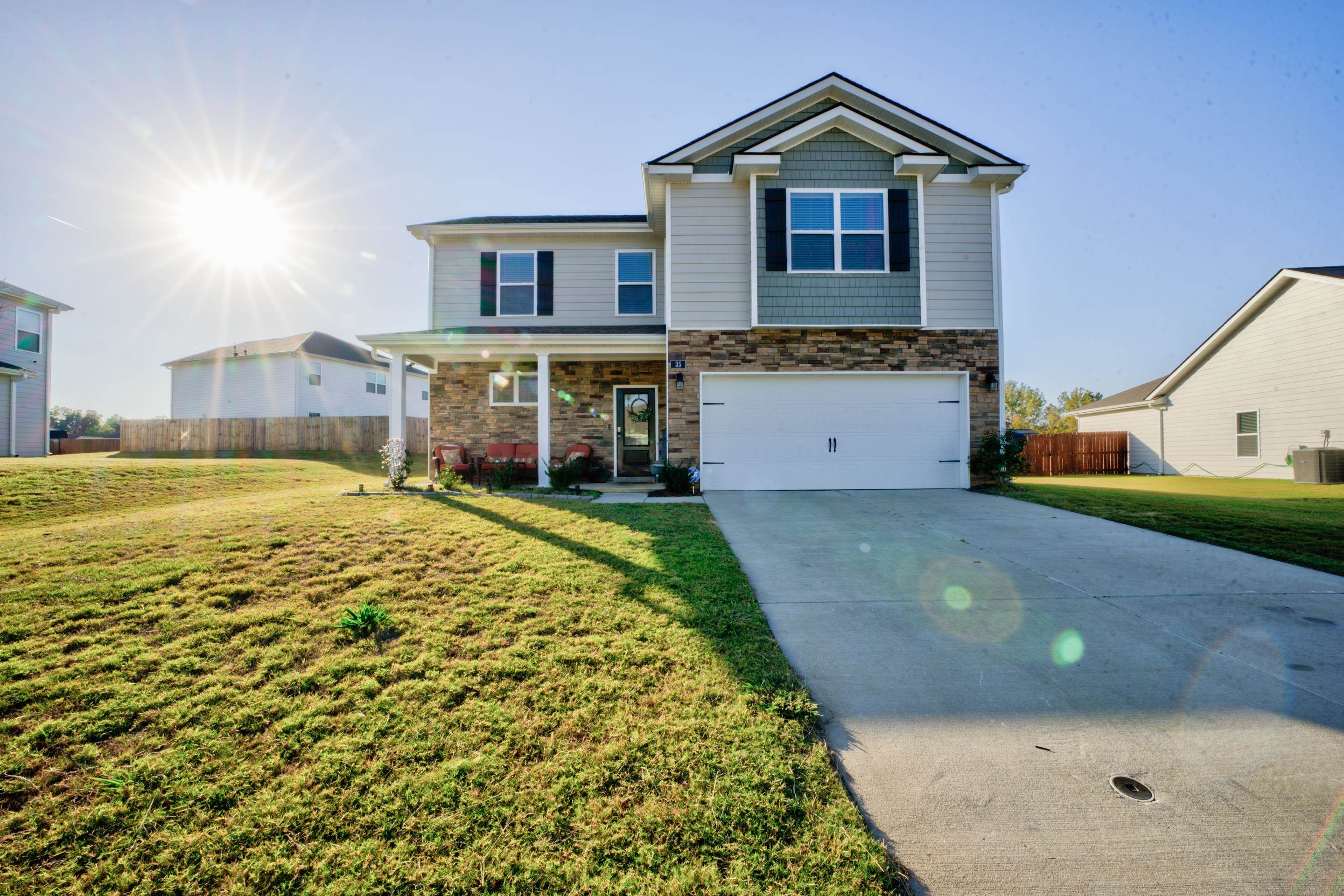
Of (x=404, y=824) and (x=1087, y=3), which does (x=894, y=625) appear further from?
(x=1087, y=3)

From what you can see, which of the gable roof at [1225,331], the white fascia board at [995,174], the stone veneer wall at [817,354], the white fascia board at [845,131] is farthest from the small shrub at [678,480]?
the gable roof at [1225,331]

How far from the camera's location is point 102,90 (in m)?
8.39

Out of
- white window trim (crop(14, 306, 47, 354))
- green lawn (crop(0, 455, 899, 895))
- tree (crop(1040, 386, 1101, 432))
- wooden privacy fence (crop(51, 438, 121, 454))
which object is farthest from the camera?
tree (crop(1040, 386, 1101, 432))

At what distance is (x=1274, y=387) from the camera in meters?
14.6

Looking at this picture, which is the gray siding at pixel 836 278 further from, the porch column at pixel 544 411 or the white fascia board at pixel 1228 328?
the white fascia board at pixel 1228 328

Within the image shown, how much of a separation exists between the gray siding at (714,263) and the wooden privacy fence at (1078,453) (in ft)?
49.1

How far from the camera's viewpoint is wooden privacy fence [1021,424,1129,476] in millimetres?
19016

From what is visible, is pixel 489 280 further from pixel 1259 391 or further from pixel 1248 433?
pixel 1248 433

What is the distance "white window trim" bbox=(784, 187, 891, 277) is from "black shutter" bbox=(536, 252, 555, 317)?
5.67m

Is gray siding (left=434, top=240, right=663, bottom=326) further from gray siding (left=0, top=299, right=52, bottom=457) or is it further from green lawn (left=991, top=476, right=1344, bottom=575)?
gray siding (left=0, top=299, right=52, bottom=457)

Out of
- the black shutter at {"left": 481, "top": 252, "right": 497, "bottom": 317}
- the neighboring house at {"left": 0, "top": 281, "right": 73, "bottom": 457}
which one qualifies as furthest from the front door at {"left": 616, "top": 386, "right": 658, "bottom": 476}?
the neighboring house at {"left": 0, "top": 281, "right": 73, "bottom": 457}

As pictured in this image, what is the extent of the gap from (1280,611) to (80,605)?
873 centimetres

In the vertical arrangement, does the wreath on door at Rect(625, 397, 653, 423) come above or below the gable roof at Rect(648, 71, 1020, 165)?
below

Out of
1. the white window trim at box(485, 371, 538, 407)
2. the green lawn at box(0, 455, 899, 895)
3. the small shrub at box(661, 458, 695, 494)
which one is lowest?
the green lawn at box(0, 455, 899, 895)
